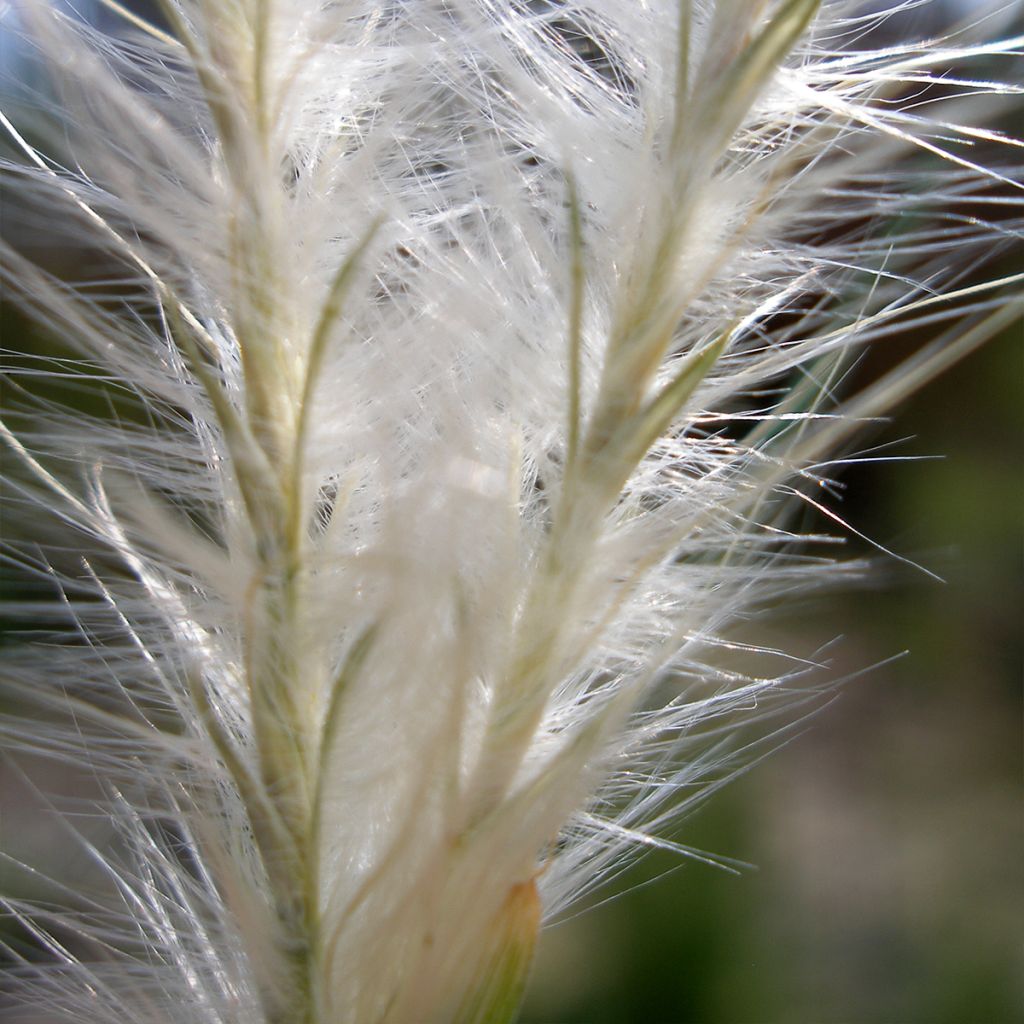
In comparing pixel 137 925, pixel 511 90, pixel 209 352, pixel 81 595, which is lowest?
pixel 137 925

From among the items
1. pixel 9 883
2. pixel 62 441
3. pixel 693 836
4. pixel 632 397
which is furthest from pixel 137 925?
pixel 693 836

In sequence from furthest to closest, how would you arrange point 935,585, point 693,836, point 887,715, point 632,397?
point 887,715, point 935,585, point 693,836, point 632,397

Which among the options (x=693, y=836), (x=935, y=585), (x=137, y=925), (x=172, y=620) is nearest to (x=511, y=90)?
(x=172, y=620)

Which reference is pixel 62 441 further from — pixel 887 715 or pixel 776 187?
pixel 887 715

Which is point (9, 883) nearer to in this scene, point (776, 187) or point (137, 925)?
point (137, 925)

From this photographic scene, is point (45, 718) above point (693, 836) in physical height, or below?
above

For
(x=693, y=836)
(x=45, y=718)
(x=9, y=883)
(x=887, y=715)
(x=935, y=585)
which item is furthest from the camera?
(x=887, y=715)

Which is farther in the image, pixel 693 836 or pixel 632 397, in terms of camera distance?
pixel 693 836
